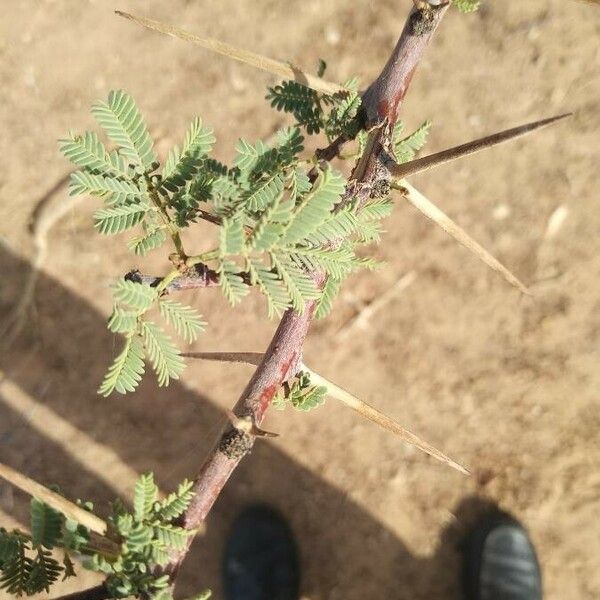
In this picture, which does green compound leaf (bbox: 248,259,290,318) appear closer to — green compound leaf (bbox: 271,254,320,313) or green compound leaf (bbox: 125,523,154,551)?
green compound leaf (bbox: 271,254,320,313)

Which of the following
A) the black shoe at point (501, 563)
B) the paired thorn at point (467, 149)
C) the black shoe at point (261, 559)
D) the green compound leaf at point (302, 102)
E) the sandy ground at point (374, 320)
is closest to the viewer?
the paired thorn at point (467, 149)

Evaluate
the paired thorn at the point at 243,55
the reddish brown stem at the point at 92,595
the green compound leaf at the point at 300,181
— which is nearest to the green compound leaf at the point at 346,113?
the paired thorn at the point at 243,55

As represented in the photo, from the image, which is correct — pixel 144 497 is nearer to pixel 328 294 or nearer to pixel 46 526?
pixel 46 526

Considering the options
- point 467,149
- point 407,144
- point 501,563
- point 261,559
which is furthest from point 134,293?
point 501,563

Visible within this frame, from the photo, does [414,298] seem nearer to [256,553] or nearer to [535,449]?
[535,449]

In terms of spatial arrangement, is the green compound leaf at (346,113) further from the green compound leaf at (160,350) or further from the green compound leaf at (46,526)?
the green compound leaf at (46,526)
